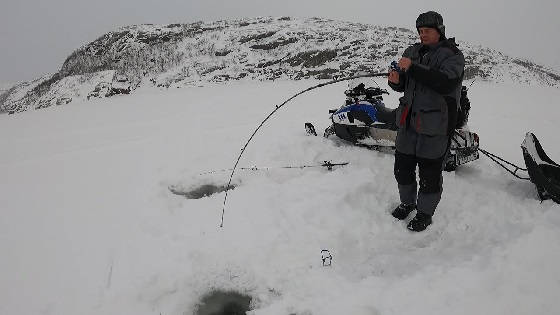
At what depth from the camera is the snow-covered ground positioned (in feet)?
10.4

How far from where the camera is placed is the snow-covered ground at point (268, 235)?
3.18 meters

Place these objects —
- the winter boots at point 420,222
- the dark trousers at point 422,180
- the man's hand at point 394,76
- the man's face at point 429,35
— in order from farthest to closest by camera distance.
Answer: the winter boots at point 420,222
the dark trousers at point 422,180
the man's hand at point 394,76
the man's face at point 429,35

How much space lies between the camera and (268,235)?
4016mm

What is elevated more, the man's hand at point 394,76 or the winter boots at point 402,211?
the man's hand at point 394,76

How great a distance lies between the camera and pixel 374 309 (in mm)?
3025

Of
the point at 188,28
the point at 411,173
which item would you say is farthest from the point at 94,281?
the point at 188,28

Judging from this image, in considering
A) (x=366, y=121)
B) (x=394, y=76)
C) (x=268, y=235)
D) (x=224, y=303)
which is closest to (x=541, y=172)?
(x=394, y=76)

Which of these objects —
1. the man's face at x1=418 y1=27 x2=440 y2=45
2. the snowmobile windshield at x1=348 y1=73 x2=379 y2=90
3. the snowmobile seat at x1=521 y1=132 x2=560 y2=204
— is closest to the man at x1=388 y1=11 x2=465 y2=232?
the man's face at x1=418 y1=27 x2=440 y2=45

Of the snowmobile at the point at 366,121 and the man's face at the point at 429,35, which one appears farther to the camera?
the snowmobile at the point at 366,121

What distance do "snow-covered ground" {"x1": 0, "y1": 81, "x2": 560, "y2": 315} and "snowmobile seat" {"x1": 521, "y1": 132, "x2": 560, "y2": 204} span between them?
0.18m

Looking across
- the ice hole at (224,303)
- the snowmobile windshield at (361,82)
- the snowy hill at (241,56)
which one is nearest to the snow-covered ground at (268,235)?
the ice hole at (224,303)

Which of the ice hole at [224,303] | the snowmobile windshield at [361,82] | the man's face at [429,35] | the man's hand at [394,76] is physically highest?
the man's face at [429,35]

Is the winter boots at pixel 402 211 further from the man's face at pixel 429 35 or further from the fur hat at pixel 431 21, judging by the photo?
the fur hat at pixel 431 21

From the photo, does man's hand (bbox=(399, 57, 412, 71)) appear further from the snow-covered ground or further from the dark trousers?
the snow-covered ground
